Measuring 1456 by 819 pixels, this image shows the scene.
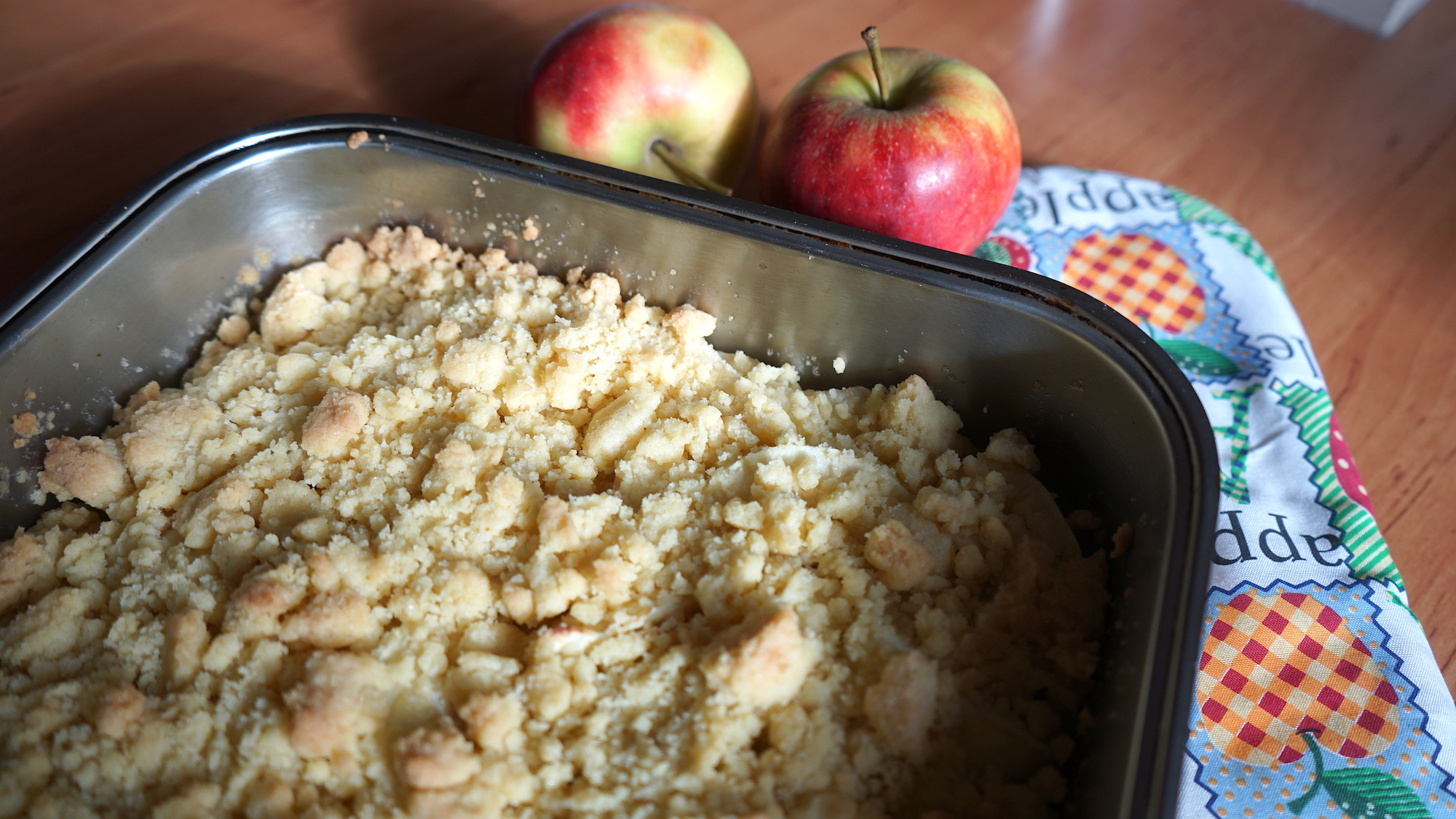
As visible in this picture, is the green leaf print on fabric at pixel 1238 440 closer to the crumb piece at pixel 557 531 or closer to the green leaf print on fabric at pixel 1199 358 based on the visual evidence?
the green leaf print on fabric at pixel 1199 358

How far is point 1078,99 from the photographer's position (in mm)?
1153

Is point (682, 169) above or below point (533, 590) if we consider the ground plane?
above

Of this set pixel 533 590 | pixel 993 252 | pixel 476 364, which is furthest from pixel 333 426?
pixel 993 252

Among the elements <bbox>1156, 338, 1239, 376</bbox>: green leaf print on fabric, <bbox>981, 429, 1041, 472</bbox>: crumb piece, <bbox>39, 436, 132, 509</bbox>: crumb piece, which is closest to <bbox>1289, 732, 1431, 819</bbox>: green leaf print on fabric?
<bbox>981, 429, 1041, 472</bbox>: crumb piece

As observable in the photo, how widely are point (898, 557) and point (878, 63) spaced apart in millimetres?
478

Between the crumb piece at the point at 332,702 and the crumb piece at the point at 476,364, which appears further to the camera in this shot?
the crumb piece at the point at 476,364

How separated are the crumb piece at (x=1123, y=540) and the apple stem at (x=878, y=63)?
0.46m

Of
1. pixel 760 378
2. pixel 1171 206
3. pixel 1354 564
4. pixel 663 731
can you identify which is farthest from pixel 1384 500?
pixel 663 731

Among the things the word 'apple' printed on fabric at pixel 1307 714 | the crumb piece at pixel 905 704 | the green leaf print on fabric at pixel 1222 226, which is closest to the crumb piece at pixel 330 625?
the crumb piece at pixel 905 704

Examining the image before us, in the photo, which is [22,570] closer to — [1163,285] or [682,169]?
[682,169]

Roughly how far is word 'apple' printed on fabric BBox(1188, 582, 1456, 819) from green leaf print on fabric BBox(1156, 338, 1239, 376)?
26 cm

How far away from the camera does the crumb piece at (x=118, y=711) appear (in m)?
0.52

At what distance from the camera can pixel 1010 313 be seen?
2.07ft

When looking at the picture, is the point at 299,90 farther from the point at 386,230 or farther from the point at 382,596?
the point at 382,596
